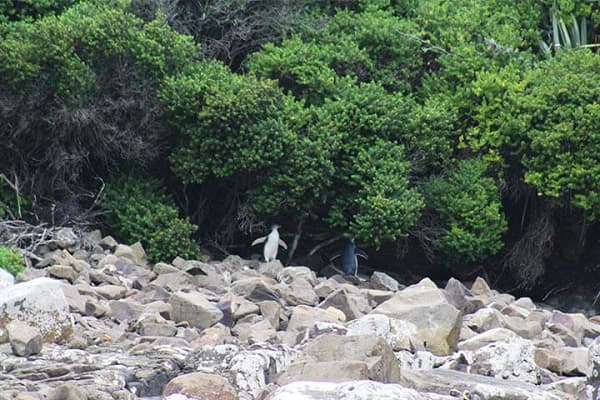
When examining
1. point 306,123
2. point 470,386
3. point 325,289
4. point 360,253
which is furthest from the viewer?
point 360,253

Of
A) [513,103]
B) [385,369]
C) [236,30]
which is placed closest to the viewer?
[385,369]

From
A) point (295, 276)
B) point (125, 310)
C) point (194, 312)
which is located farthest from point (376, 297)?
point (125, 310)

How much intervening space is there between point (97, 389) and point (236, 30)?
10492 mm

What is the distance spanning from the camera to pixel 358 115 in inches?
615

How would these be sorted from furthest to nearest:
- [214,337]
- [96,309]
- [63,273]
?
[63,273] → [96,309] → [214,337]

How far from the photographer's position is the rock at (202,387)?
6.45 metres

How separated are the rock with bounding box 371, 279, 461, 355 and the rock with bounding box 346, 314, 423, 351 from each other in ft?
0.45

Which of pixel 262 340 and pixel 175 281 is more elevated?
pixel 262 340

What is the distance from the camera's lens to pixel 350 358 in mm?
6434

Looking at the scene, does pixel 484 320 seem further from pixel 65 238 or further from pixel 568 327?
pixel 65 238

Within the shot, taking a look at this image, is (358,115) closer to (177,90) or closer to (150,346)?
(177,90)

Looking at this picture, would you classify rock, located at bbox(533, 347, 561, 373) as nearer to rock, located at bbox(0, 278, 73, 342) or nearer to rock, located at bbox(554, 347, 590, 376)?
rock, located at bbox(554, 347, 590, 376)

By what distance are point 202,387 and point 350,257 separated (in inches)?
364

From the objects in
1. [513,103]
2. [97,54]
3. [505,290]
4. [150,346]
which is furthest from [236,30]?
[150,346]
